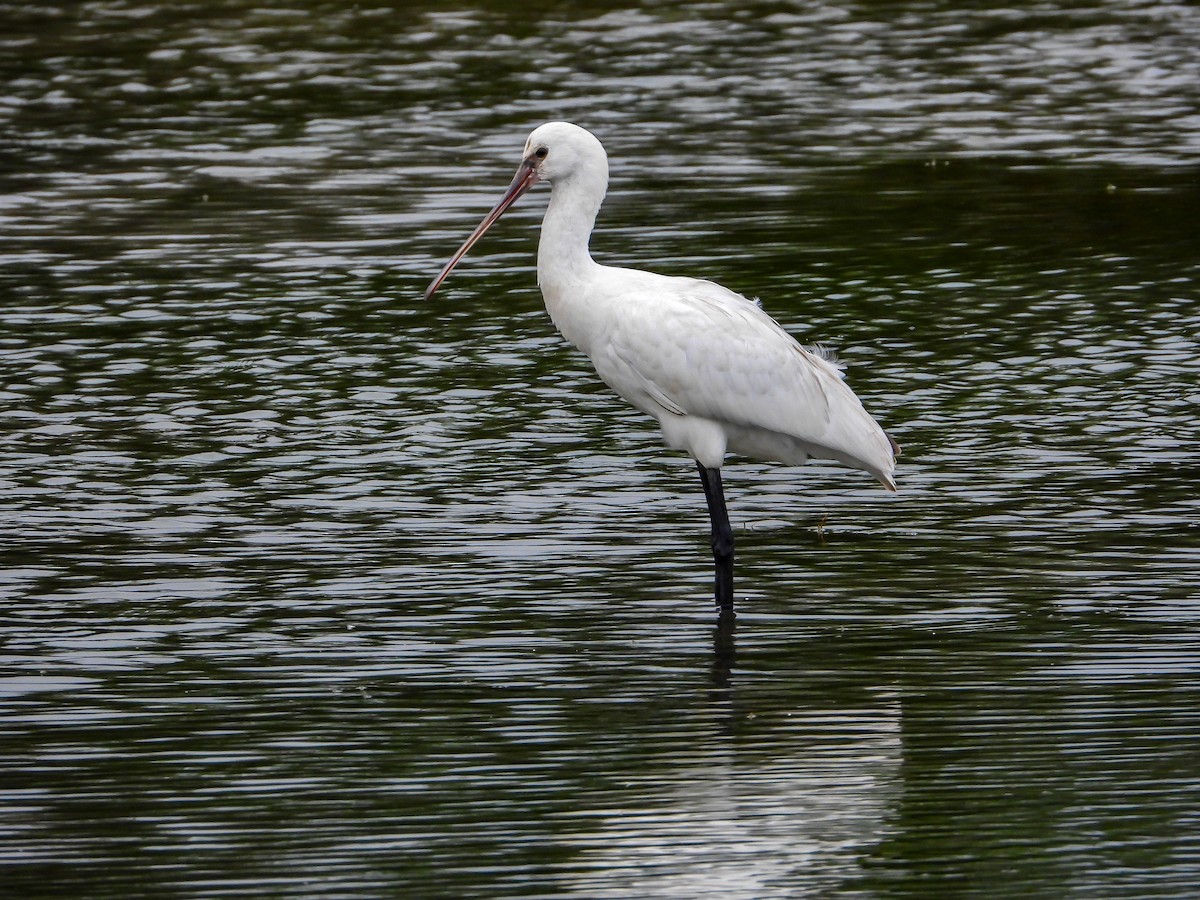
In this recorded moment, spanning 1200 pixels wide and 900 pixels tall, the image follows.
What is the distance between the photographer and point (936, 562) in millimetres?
10195

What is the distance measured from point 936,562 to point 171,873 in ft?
14.2

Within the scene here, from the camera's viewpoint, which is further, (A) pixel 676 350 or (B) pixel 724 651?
(A) pixel 676 350

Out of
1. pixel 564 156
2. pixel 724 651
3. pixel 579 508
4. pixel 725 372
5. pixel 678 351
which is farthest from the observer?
pixel 579 508

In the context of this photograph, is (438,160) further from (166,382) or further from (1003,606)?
(1003,606)

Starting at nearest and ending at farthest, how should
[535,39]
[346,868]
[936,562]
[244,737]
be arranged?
[346,868]
[244,737]
[936,562]
[535,39]

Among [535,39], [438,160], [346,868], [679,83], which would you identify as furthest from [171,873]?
[535,39]

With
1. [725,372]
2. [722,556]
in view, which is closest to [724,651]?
[722,556]

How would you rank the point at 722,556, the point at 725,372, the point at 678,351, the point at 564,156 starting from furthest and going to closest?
the point at 564,156 → the point at 725,372 → the point at 678,351 → the point at 722,556

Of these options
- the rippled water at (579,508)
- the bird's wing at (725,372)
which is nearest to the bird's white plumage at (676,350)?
the bird's wing at (725,372)

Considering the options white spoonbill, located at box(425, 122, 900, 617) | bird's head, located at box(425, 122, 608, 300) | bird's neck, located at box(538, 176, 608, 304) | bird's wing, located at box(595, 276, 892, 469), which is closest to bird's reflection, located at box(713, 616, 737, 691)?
white spoonbill, located at box(425, 122, 900, 617)

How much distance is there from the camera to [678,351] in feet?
33.0

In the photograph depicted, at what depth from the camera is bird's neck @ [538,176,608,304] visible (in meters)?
10.2

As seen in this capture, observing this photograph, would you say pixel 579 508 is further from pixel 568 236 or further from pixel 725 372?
pixel 568 236

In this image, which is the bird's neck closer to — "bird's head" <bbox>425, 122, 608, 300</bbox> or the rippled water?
"bird's head" <bbox>425, 122, 608, 300</bbox>
